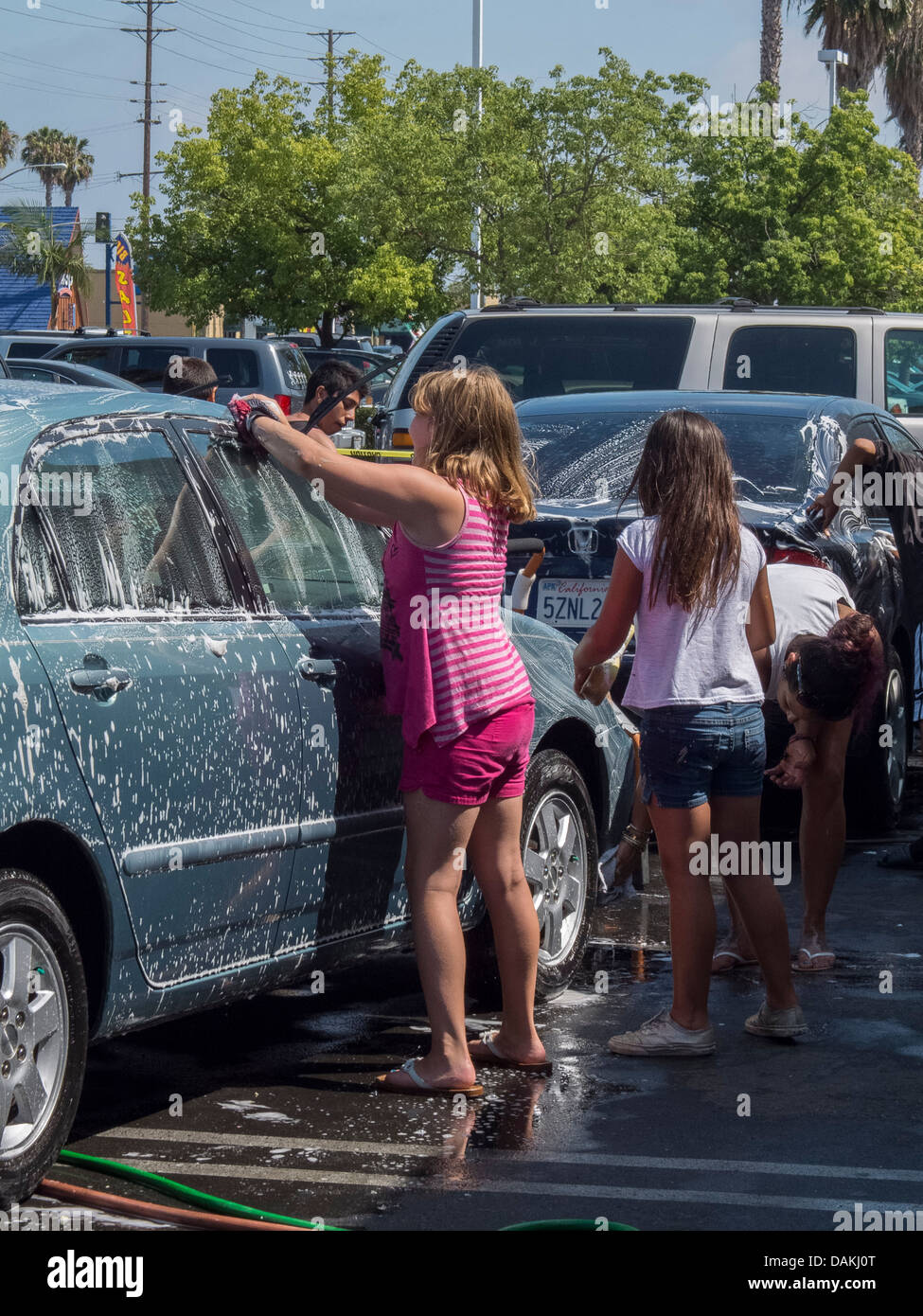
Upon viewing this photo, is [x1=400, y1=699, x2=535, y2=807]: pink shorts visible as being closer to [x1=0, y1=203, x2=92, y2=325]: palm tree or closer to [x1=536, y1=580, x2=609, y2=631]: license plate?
[x1=536, y1=580, x2=609, y2=631]: license plate

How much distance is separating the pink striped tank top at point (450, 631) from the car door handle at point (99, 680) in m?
0.92

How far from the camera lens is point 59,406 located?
4461mm

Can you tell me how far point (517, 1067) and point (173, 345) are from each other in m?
17.9

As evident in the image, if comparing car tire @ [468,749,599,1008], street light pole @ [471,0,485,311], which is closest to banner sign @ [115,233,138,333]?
street light pole @ [471,0,485,311]

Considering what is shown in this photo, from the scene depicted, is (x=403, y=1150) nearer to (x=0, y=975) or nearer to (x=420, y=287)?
(x=0, y=975)

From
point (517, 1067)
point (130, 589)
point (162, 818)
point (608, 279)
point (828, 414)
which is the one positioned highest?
point (608, 279)

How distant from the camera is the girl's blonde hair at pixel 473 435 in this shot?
489cm

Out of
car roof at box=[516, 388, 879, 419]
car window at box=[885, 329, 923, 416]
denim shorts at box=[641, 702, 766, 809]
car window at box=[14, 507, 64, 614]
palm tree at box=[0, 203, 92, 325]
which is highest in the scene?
palm tree at box=[0, 203, 92, 325]

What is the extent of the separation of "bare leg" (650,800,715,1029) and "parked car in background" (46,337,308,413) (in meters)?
17.1

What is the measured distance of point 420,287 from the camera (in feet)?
112

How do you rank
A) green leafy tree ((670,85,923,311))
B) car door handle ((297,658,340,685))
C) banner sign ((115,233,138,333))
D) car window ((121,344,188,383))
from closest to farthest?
1. car door handle ((297,658,340,685))
2. car window ((121,344,188,383))
3. green leafy tree ((670,85,923,311))
4. banner sign ((115,233,138,333))

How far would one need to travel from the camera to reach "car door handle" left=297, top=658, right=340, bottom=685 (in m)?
4.86

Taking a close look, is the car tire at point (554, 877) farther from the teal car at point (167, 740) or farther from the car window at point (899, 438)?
the car window at point (899, 438)

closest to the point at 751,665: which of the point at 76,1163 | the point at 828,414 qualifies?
the point at 76,1163
